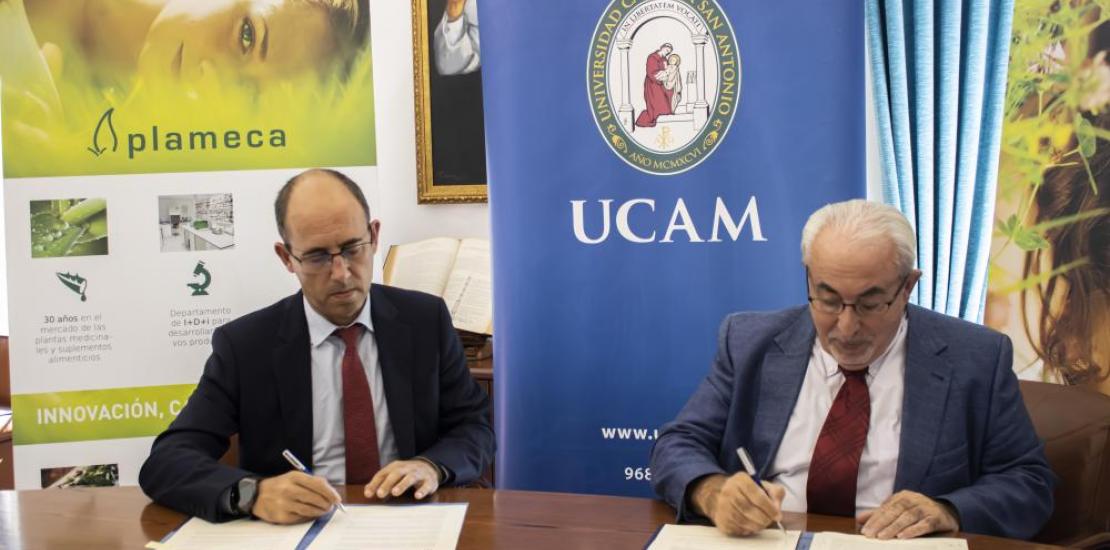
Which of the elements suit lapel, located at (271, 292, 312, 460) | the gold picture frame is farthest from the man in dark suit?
the gold picture frame

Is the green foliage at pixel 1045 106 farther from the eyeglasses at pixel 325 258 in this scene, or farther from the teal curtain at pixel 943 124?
the eyeglasses at pixel 325 258

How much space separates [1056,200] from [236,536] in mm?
2779

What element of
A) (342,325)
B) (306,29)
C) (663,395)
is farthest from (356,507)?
(306,29)

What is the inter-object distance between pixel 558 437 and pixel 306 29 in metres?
1.36

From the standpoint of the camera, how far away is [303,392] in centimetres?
244

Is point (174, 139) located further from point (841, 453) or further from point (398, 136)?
point (841, 453)

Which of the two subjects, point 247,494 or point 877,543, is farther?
point 247,494

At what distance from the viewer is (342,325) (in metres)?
2.50

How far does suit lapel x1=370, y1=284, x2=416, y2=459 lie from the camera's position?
2480 millimetres

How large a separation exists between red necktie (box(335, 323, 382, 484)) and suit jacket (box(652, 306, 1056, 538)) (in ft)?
2.27

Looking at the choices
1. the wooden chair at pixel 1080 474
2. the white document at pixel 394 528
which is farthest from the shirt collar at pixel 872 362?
the white document at pixel 394 528

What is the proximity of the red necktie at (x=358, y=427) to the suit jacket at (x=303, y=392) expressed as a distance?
0.06m

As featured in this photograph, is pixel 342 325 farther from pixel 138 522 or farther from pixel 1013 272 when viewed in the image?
pixel 1013 272

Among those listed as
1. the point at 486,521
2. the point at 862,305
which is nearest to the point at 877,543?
the point at 862,305
